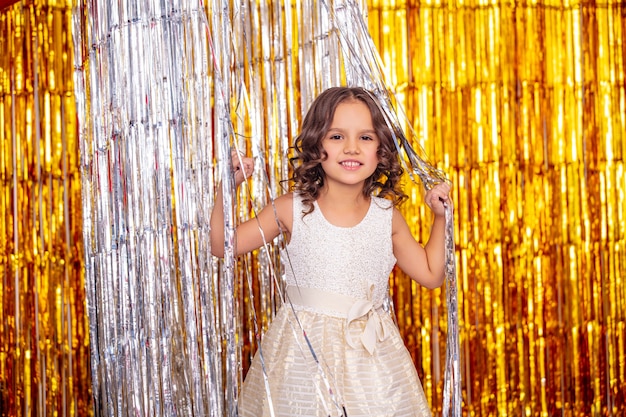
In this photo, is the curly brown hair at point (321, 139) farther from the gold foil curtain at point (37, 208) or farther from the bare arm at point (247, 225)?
the gold foil curtain at point (37, 208)

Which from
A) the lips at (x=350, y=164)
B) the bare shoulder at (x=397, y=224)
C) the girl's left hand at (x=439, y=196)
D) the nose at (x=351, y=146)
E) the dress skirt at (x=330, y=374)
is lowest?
the dress skirt at (x=330, y=374)

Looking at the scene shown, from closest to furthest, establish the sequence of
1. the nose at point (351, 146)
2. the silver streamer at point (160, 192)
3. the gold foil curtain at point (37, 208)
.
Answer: the silver streamer at point (160, 192) < the nose at point (351, 146) < the gold foil curtain at point (37, 208)

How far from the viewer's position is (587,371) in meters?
2.74

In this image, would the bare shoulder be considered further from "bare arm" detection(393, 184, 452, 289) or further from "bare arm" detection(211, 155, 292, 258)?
"bare arm" detection(211, 155, 292, 258)

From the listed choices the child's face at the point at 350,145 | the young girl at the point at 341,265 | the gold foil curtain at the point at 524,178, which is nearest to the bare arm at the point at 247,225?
the young girl at the point at 341,265

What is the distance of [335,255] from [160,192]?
35cm

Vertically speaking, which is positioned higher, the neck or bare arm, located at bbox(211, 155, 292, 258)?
the neck

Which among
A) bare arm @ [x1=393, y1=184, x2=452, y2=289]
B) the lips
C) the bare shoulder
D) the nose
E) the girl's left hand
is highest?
the nose

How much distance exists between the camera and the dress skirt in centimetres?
154

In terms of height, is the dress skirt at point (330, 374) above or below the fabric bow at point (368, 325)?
below

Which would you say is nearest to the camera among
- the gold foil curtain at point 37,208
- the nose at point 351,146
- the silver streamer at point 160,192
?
the silver streamer at point 160,192

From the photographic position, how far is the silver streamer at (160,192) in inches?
59.8

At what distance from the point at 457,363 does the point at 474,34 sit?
138cm

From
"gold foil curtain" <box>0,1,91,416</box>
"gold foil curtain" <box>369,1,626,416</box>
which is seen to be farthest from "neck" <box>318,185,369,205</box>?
"gold foil curtain" <box>0,1,91,416</box>
